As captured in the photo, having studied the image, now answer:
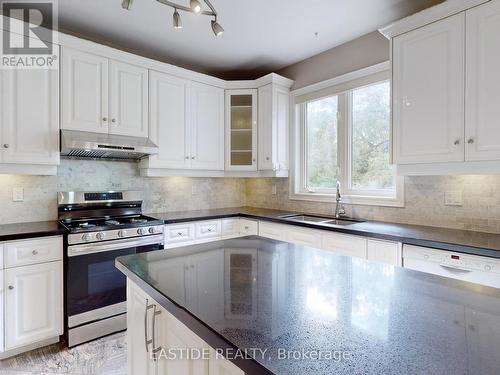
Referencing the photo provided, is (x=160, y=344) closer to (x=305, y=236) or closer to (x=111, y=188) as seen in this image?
(x=305, y=236)

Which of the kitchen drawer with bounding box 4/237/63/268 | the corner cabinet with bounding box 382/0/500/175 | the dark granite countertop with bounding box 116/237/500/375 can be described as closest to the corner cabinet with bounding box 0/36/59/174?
the kitchen drawer with bounding box 4/237/63/268

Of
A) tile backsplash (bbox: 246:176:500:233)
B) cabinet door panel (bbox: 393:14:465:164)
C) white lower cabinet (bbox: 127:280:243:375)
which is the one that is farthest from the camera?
tile backsplash (bbox: 246:176:500:233)

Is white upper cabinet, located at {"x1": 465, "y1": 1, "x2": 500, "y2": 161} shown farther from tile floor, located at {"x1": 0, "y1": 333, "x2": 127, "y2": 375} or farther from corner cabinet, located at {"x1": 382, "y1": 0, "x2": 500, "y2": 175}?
tile floor, located at {"x1": 0, "y1": 333, "x2": 127, "y2": 375}

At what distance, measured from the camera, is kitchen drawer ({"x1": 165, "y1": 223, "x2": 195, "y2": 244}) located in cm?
274

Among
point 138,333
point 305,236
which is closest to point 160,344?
point 138,333

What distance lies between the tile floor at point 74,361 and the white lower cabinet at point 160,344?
88cm

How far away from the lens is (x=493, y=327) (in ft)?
2.32

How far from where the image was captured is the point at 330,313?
0.80m

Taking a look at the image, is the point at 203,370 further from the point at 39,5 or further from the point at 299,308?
the point at 39,5

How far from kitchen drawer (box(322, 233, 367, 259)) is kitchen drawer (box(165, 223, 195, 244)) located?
1.33 m

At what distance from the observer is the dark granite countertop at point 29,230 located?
1.95m

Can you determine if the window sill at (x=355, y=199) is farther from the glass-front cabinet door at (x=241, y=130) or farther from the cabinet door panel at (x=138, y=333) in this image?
the cabinet door panel at (x=138, y=333)

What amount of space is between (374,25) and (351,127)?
0.93 meters

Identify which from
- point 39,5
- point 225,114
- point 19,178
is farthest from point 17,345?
point 225,114
